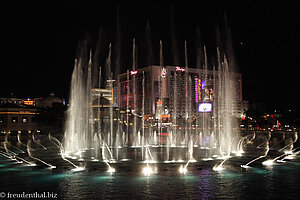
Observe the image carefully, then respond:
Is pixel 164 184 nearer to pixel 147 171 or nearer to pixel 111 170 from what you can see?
pixel 147 171

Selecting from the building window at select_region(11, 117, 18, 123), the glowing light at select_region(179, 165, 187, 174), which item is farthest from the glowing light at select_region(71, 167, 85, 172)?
the building window at select_region(11, 117, 18, 123)

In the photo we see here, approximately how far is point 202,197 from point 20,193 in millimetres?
5273

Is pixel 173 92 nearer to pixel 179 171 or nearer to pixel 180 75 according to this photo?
pixel 180 75

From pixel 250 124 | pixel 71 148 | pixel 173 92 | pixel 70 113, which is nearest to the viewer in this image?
pixel 71 148

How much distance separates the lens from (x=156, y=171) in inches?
488

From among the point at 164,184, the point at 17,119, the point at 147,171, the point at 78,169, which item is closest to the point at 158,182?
the point at 164,184

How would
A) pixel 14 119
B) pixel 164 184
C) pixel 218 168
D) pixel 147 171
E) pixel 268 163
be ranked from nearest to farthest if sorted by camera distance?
pixel 164 184, pixel 147 171, pixel 218 168, pixel 268 163, pixel 14 119

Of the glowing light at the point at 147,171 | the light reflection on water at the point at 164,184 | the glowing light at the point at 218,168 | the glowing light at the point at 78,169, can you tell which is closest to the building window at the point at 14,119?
the light reflection on water at the point at 164,184

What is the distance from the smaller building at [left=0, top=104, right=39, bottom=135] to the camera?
177 feet

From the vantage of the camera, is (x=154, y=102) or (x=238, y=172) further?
(x=154, y=102)

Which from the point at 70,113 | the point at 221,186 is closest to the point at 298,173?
the point at 221,186

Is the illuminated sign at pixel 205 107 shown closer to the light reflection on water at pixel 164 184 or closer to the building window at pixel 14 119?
the building window at pixel 14 119

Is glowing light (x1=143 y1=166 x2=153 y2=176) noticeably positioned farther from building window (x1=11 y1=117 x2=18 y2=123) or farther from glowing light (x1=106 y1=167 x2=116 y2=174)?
building window (x1=11 y1=117 x2=18 y2=123)

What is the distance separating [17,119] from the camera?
5572 centimetres
